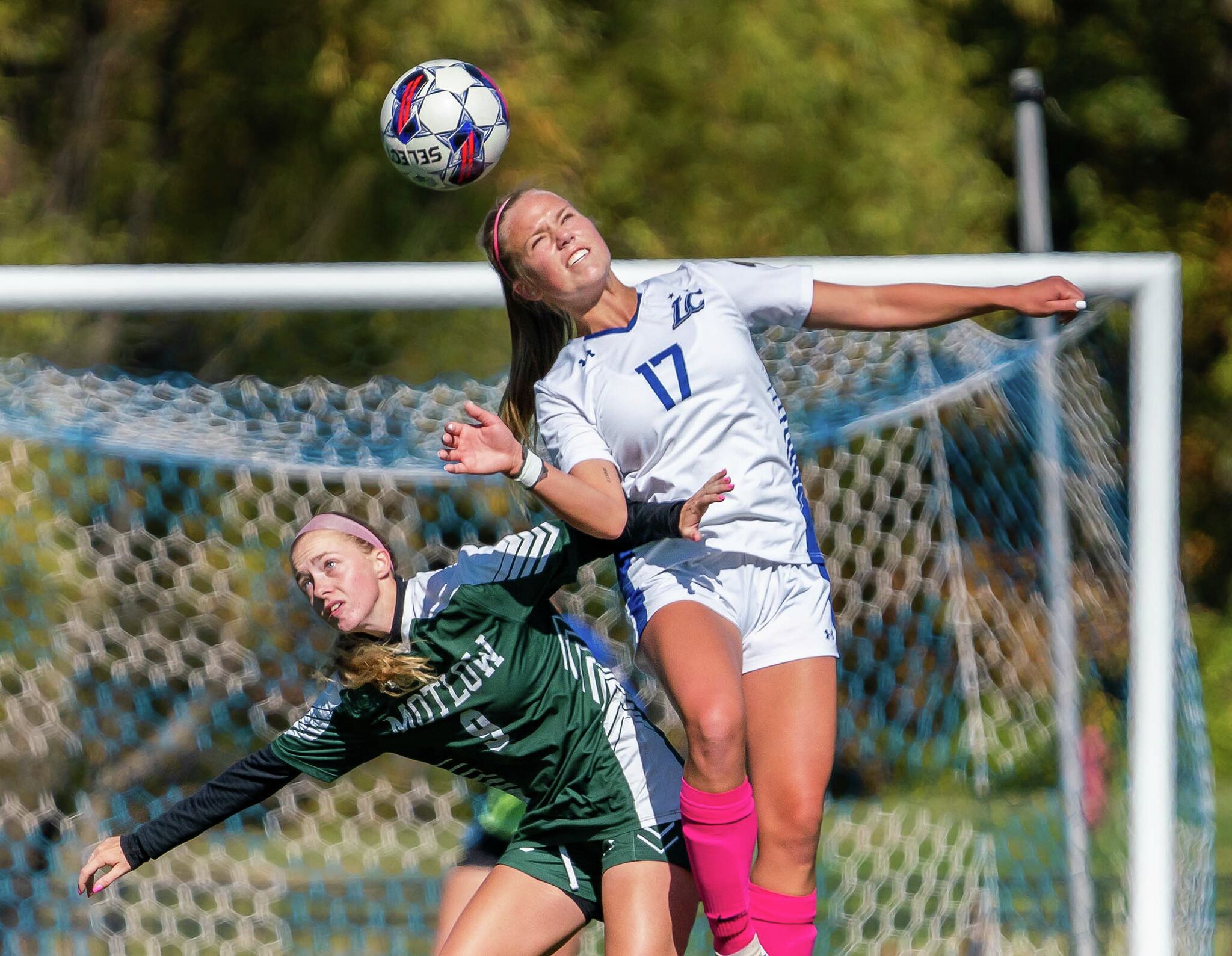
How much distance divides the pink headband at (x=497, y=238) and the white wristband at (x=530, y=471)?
61 cm

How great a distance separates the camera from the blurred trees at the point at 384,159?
750cm

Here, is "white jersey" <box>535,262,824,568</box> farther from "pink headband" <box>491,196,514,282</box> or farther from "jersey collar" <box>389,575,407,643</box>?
"jersey collar" <box>389,575,407,643</box>

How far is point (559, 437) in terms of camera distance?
3.25 metres

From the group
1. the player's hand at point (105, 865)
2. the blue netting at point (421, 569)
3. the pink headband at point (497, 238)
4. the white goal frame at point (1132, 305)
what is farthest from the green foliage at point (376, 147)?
the player's hand at point (105, 865)

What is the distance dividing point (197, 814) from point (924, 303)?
1998 mm

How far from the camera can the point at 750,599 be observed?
3268 mm

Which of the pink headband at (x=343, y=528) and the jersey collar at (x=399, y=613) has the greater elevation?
the pink headband at (x=343, y=528)

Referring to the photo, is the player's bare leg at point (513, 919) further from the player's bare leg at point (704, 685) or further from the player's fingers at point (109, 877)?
the player's fingers at point (109, 877)

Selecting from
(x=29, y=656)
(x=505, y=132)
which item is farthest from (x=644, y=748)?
(x=29, y=656)

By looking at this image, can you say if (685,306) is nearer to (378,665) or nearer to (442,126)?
(442,126)

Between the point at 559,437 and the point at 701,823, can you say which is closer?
the point at 701,823

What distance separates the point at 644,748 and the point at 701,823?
0.29 meters

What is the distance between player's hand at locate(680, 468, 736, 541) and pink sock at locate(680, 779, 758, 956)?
0.53 metres

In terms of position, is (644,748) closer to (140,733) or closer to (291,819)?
(291,819)
